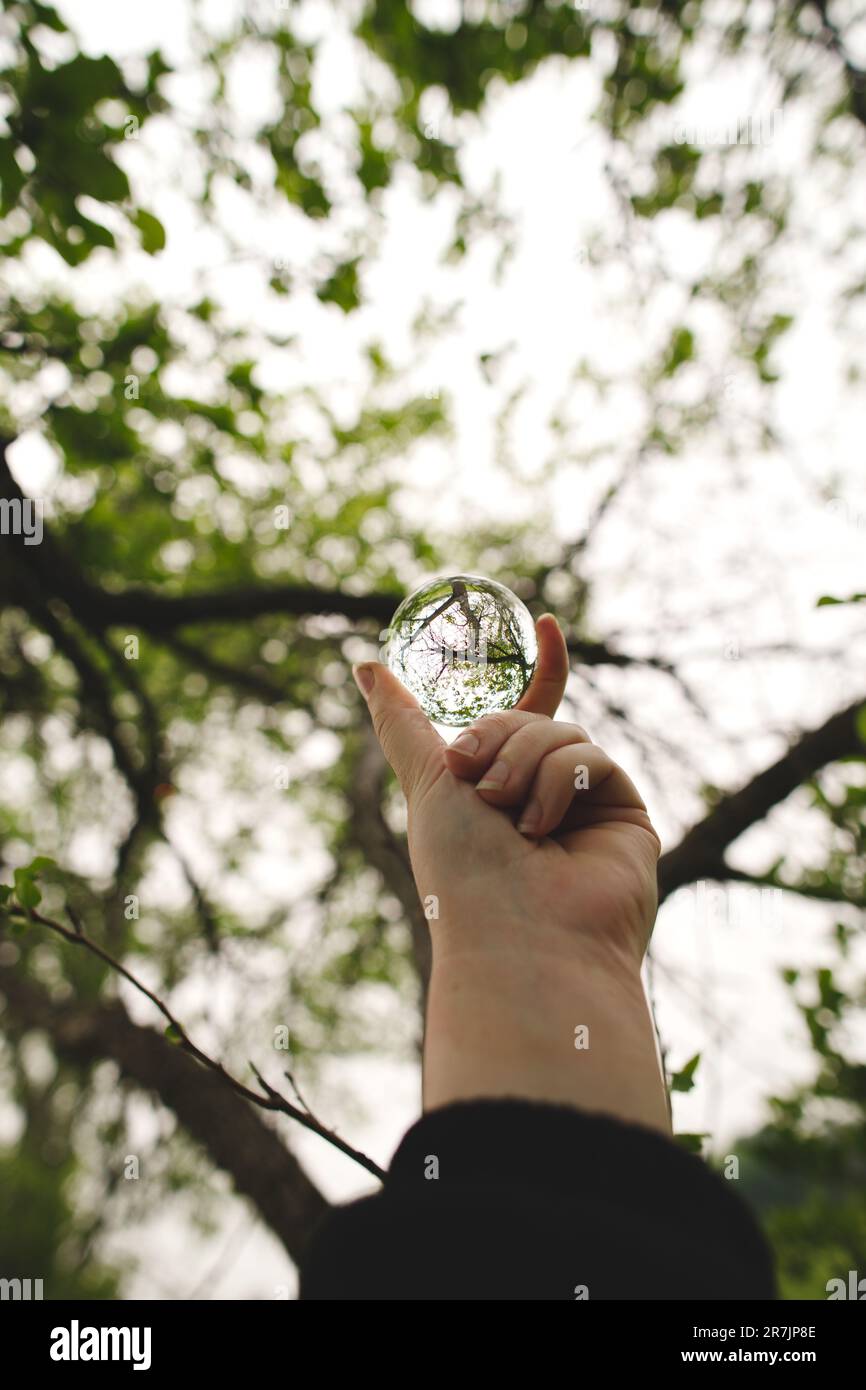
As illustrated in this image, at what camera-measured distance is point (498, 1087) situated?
1.02 meters

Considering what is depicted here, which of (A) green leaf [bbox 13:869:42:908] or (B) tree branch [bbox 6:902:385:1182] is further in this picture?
(A) green leaf [bbox 13:869:42:908]

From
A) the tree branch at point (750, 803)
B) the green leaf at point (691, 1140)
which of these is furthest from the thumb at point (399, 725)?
the tree branch at point (750, 803)

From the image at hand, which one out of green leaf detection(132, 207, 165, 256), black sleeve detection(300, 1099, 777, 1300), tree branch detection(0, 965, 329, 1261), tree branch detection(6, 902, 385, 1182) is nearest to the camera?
black sleeve detection(300, 1099, 777, 1300)

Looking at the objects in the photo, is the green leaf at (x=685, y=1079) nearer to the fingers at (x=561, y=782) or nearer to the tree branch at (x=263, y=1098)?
the fingers at (x=561, y=782)

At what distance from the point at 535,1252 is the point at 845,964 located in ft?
12.8

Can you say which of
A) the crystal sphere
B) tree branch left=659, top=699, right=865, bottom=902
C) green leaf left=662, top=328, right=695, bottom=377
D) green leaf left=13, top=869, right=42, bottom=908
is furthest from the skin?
green leaf left=662, top=328, right=695, bottom=377

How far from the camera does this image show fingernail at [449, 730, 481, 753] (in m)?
1.39

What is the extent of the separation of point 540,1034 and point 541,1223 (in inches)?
10.3

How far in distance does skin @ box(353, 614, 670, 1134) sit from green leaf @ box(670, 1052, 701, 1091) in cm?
57

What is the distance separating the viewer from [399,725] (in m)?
1.69

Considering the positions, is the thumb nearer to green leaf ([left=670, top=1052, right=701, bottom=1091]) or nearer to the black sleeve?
the black sleeve

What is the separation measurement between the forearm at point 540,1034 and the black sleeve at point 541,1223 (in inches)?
3.1

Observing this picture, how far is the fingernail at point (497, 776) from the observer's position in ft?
4.46
